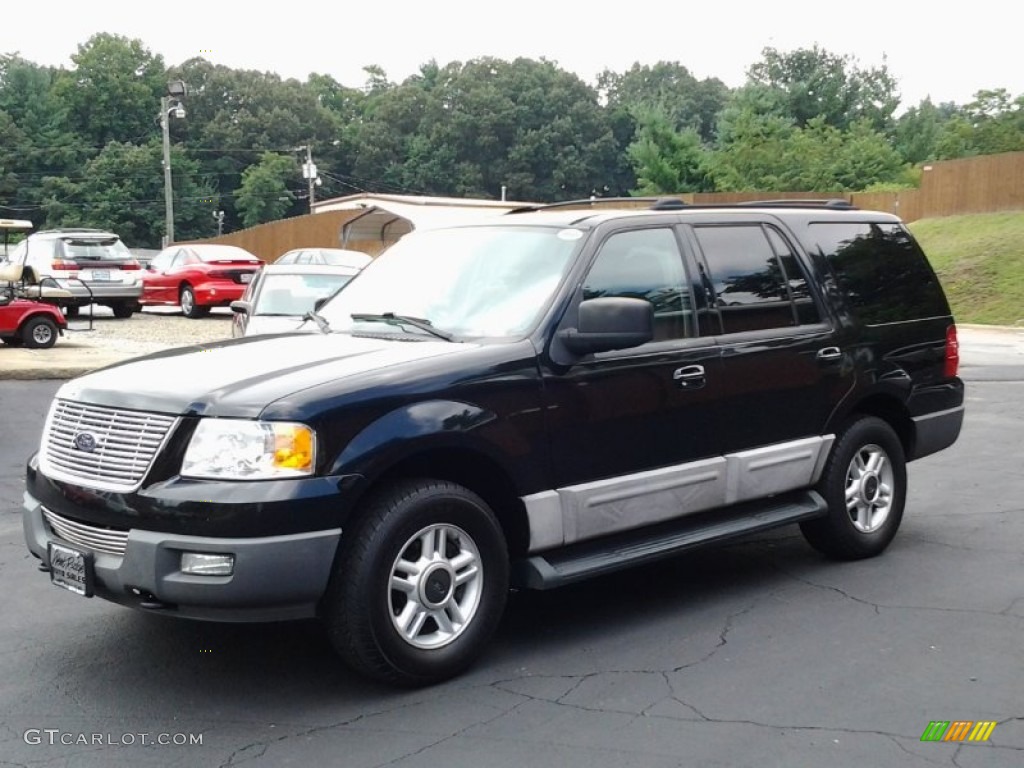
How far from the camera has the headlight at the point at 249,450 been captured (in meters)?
4.75

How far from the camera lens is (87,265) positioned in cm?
2553

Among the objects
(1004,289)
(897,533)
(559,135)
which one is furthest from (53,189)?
(897,533)

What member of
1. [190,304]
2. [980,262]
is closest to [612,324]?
[190,304]

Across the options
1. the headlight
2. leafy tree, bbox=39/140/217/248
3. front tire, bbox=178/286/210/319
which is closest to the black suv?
the headlight

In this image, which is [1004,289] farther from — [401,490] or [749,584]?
[401,490]

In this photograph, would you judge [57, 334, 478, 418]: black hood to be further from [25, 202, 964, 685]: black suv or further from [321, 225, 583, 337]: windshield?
[321, 225, 583, 337]: windshield

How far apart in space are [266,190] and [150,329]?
260 feet

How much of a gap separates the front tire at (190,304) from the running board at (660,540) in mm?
21273

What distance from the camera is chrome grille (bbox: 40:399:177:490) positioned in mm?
4875

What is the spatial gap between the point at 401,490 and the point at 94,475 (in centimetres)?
119

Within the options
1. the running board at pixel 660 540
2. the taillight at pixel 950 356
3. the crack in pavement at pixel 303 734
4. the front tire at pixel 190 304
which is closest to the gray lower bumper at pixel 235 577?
the crack in pavement at pixel 303 734

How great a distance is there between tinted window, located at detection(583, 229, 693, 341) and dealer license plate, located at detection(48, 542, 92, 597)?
2490 mm

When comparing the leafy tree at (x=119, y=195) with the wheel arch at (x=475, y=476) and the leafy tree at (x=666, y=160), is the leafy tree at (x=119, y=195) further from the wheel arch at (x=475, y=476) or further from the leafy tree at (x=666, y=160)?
the wheel arch at (x=475, y=476)

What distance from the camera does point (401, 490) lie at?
5062mm
